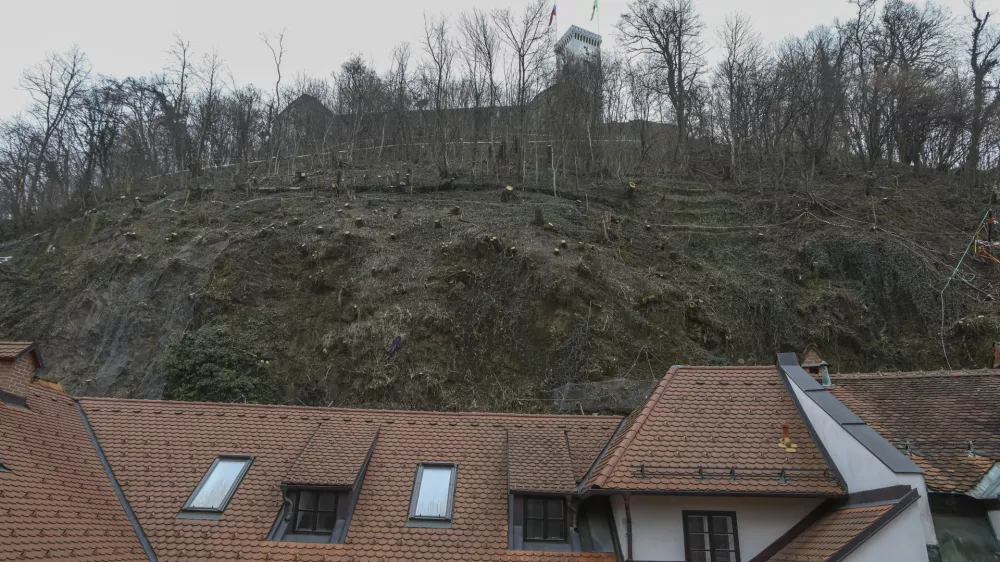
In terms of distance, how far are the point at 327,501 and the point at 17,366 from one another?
716 centimetres

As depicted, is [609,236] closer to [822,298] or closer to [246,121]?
[822,298]

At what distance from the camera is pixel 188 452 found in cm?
1105

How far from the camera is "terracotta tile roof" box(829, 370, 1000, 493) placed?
861 centimetres

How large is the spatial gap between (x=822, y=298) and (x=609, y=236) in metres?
9.02

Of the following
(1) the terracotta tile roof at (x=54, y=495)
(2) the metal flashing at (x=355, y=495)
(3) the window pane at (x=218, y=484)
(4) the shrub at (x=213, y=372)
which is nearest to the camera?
(1) the terracotta tile roof at (x=54, y=495)

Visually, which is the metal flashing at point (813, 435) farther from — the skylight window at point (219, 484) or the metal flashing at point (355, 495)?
the skylight window at point (219, 484)

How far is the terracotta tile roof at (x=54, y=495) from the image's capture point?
7.91 meters

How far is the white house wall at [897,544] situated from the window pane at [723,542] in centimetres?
176

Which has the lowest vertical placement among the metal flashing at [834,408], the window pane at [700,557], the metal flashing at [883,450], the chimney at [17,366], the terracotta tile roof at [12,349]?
the window pane at [700,557]

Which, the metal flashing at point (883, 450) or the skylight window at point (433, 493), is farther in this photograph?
the skylight window at point (433, 493)

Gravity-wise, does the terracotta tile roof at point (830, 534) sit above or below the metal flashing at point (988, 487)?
below

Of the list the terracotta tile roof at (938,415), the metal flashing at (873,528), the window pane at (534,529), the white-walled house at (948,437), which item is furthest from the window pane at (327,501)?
the terracotta tile roof at (938,415)

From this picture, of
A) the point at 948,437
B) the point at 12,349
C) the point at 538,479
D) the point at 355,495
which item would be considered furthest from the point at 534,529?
the point at 12,349

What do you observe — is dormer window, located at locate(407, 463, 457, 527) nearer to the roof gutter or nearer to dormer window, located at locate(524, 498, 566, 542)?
dormer window, located at locate(524, 498, 566, 542)
